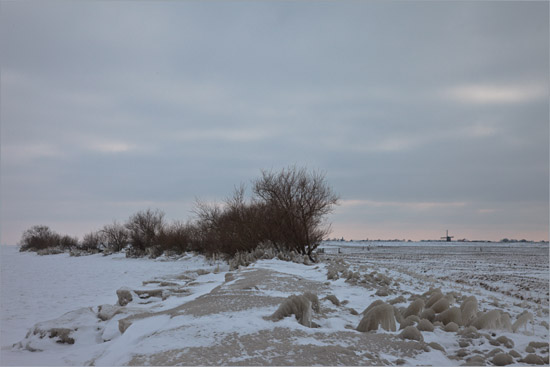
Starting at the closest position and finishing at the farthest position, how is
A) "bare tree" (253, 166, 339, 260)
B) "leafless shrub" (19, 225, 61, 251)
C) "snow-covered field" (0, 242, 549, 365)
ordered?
"snow-covered field" (0, 242, 549, 365) → "bare tree" (253, 166, 339, 260) → "leafless shrub" (19, 225, 61, 251)

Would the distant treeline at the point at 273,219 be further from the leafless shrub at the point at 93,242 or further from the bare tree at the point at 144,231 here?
the leafless shrub at the point at 93,242

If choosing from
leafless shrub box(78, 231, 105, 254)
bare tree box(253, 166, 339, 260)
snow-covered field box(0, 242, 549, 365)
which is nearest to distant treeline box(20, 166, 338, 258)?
bare tree box(253, 166, 339, 260)

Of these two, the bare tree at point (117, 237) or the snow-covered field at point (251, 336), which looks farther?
the bare tree at point (117, 237)

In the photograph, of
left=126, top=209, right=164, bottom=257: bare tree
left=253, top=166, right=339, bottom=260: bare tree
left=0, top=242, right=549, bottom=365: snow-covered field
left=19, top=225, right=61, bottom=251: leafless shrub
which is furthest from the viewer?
left=19, top=225, right=61, bottom=251: leafless shrub

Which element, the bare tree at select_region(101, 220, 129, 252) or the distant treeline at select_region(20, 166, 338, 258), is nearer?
the distant treeline at select_region(20, 166, 338, 258)

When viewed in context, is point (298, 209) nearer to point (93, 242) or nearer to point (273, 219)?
point (273, 219)

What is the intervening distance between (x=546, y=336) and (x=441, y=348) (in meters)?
2.41

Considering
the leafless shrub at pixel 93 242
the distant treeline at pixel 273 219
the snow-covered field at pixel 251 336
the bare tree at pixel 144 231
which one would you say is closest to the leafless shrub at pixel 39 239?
the leafless shrub at pixel 93 242

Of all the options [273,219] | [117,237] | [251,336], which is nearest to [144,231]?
[117,237]

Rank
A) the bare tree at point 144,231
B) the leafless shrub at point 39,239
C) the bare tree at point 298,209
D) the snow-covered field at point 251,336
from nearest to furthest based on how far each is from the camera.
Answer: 1. the snow-covered field at point 251,336
2. the bare tree at point 298,209
3. the bare tree at point 144,231
4. the leafless shrub at point 39,239

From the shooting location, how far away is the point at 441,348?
14.9 ft

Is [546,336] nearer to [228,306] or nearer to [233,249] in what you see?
[228,306]

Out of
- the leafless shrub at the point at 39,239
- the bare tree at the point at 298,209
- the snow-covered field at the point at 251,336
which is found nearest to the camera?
the snow-covered field at the point at 251,336

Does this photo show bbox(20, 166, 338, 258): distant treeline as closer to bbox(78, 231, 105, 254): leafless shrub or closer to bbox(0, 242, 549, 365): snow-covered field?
bbox(0, 242, 549, 365): snow-covered field
